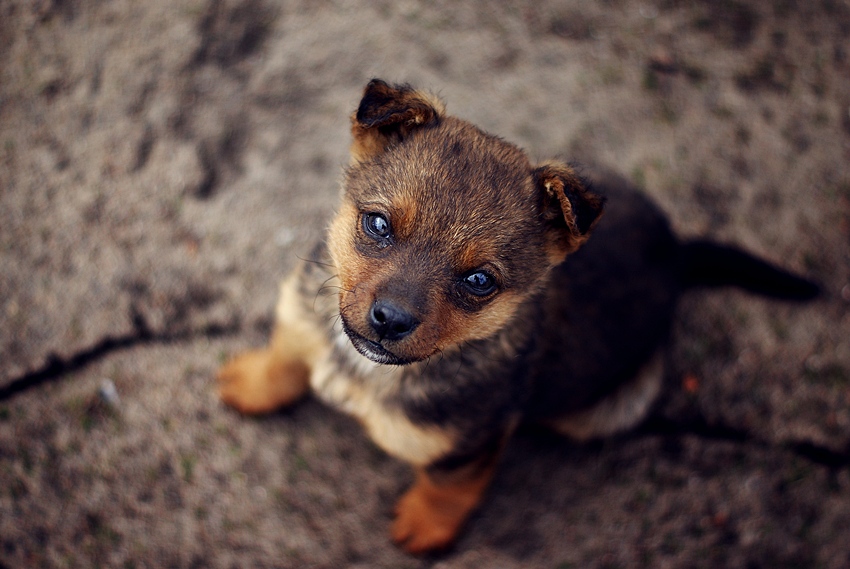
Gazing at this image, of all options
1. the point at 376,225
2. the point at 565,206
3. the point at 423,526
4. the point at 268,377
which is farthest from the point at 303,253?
the point at 565,206

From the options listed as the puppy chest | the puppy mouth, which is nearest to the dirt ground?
the puppy chest

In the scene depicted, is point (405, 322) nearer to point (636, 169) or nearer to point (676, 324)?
point (676, 324)

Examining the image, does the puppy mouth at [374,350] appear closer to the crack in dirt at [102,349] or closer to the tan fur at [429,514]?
the tan fur at [429,514]

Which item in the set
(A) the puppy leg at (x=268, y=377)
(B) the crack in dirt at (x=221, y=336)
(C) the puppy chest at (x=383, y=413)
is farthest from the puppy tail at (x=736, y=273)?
(A) the puppy leg at (x=268, y=377)

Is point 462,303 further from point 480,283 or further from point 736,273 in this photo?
point 736,273

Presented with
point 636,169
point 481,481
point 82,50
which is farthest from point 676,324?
point 82,50
